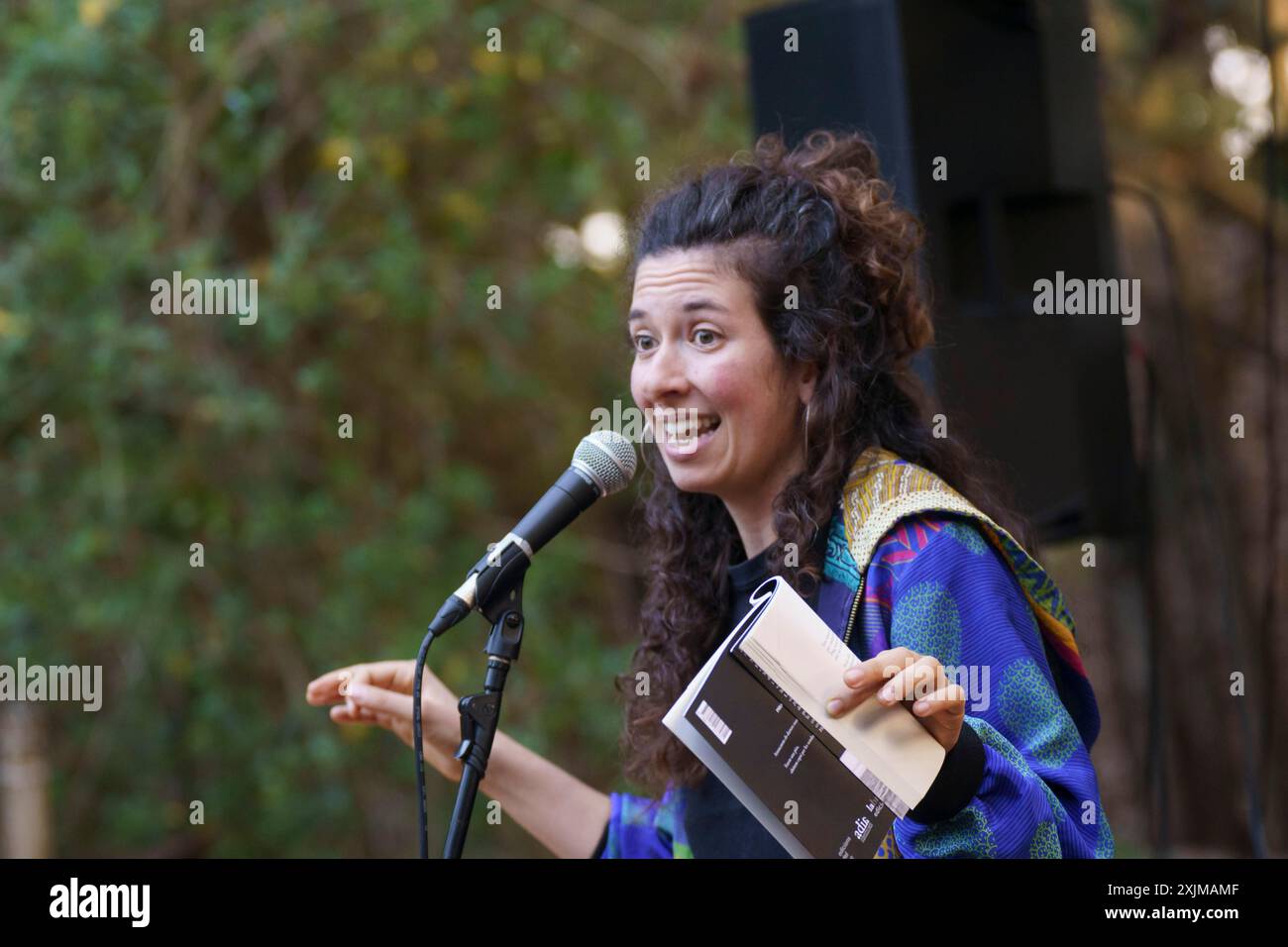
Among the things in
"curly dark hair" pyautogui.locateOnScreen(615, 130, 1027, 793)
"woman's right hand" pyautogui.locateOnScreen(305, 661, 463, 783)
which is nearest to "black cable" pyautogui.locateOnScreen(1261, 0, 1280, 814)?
"curly dark hair" pyautogui.locateOnScreen(615, 130, 1027, 793)

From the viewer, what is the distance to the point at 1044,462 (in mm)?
2459

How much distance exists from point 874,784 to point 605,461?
52 cm

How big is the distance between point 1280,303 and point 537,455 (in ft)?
8.17

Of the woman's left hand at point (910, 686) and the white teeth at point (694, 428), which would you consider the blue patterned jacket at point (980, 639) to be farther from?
the white teeth at point (694, 428)

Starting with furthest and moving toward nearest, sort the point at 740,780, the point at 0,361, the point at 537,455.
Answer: the point at 537,455, the point at 0,361, the point at 740,780

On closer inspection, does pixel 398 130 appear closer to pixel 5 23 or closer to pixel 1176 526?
pixel 5 23

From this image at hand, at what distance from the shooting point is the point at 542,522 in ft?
4.99

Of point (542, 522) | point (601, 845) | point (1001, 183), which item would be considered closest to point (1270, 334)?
point (1001, 183)

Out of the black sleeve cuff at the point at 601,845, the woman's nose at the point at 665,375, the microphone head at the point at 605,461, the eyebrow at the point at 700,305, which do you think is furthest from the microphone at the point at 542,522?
the black sleeve cuff at the point at 601,845

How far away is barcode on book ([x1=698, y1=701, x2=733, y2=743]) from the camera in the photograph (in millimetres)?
1282

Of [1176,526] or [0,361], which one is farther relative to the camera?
[1176,526]

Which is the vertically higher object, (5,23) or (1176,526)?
(5,23)

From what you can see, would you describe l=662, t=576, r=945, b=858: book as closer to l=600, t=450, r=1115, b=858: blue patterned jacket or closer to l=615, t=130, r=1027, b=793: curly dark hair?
l=600, t=450, r=1115, b=858: blue patterned jacket
